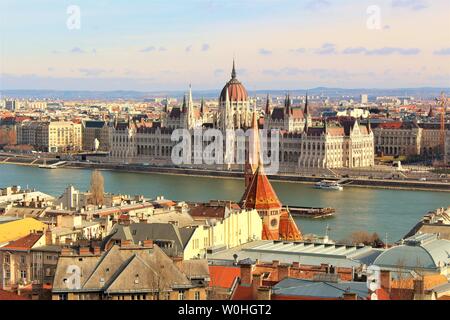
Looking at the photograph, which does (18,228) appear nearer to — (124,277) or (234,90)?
(124,277)

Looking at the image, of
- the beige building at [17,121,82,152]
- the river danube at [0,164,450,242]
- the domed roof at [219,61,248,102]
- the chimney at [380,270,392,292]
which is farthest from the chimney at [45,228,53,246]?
the beige building at [17,121,82,152]

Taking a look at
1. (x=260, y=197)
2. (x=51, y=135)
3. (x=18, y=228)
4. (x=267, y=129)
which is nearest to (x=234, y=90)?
(x=267, y=129)

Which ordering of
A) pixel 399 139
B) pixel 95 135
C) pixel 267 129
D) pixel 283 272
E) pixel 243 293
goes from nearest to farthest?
1. pixel 243 293
2. pixel 283 272
3. pixel 267 129
4. pixel 399 139
5. pixel 95 135

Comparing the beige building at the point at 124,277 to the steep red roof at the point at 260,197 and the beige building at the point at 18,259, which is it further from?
the steep red roof at the point at 260,197

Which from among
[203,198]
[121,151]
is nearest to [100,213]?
[203,198]

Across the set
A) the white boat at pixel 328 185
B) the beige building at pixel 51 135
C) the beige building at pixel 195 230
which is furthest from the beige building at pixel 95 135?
the beige building at pixel 195 230
